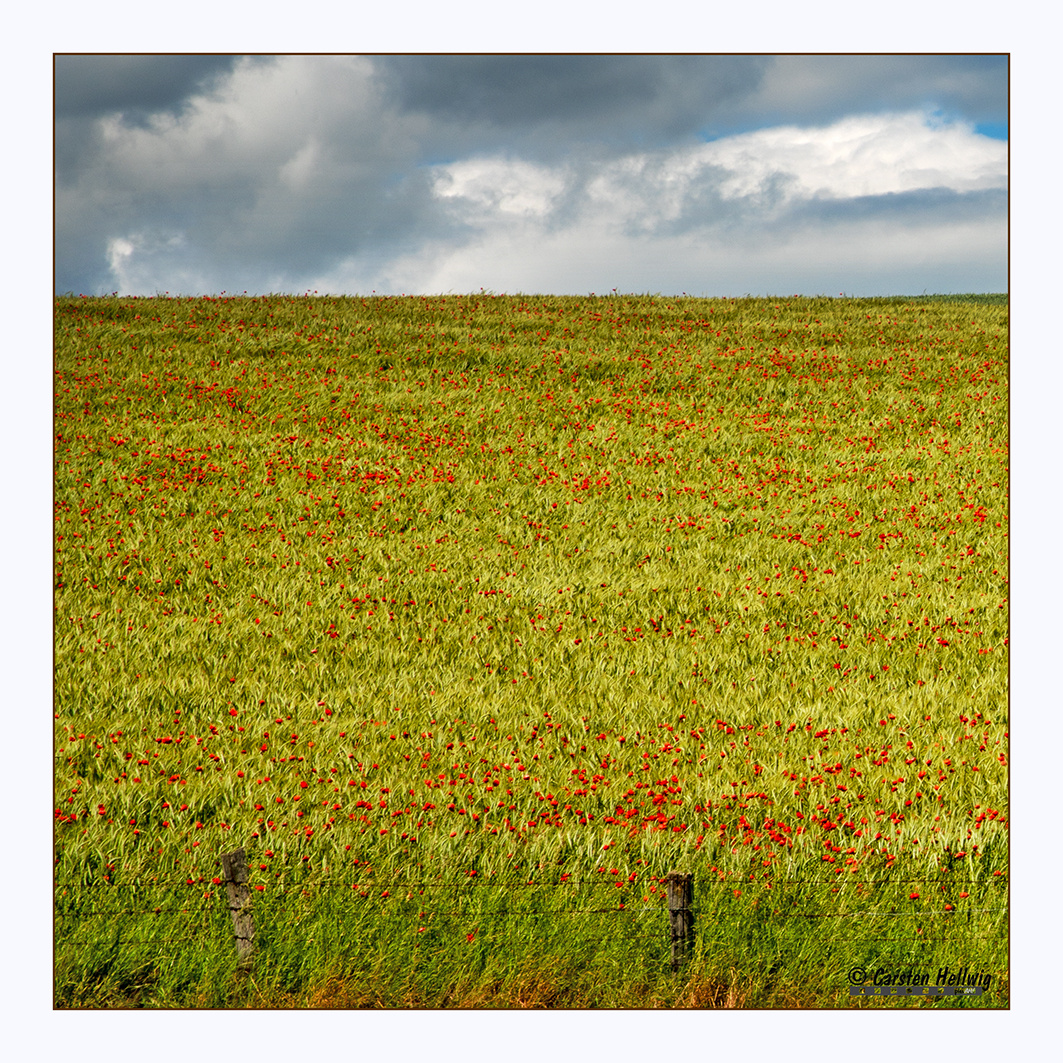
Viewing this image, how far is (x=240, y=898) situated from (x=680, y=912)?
8.05 ft

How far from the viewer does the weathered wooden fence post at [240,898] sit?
4.16 m

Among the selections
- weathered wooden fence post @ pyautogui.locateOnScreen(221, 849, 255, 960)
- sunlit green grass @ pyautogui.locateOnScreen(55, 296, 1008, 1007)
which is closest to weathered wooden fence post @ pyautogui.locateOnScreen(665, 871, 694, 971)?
sunlit green grass @ pyautogui.locateOnScreen(55, 296, 1008, 1007)

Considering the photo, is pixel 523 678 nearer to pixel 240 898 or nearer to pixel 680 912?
pixel 680 912

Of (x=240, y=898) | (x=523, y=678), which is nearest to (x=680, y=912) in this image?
(x=240, y=898)

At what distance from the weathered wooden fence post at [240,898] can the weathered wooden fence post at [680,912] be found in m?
2.35

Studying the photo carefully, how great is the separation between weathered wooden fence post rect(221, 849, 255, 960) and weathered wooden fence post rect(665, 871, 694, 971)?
2355mm

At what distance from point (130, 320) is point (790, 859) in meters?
25.3

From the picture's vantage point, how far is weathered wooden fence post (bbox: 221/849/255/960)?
4156mm

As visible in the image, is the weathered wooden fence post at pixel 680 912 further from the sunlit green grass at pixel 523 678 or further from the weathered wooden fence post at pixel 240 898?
the weathered wooden fence post at pixel 240 898

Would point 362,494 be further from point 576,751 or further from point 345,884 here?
point 345,884

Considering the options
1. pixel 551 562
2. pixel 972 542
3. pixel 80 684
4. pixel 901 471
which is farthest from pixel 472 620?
pixel 901 471

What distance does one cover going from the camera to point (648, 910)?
473cm

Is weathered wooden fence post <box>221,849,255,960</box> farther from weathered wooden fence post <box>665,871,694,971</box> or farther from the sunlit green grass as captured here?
weathered wooden fence post <box>665,871,694,971</box>

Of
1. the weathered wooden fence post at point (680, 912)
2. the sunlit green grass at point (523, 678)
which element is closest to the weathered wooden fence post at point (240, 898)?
the sunlit green grass at point (523, 678)
